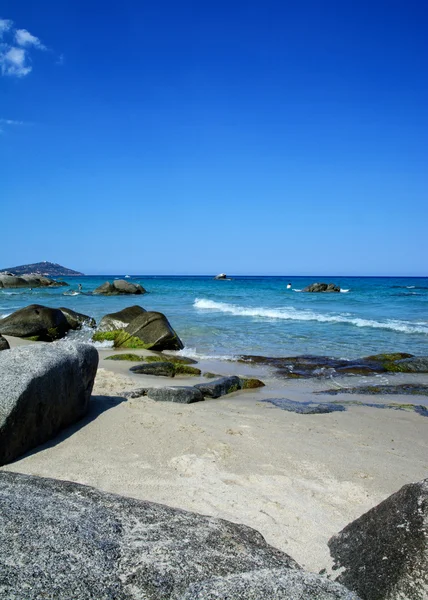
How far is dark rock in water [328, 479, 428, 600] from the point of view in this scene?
233cm

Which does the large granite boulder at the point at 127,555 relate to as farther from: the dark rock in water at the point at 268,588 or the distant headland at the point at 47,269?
the distant headland at the point at 47,269

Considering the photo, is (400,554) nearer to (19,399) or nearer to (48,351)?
(19,399)

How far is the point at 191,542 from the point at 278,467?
2744mm

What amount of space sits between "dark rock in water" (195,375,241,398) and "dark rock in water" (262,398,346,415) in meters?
0.86

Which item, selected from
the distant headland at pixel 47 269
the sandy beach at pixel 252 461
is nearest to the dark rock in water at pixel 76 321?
the sandy beach at pixel 252 461

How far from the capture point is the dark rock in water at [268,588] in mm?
1781

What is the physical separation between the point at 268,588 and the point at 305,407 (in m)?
6.04

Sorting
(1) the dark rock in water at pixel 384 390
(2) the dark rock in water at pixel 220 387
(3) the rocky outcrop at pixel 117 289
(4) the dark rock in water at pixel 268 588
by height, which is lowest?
(1) the dark rock in water at pixel 384 390

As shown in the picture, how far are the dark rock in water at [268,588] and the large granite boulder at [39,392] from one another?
10.9ft

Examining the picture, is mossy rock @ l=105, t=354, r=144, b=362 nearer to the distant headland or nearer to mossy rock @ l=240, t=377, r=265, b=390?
mossy rock @ l=240, t=377, r=265, b=390

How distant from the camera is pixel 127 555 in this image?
2113 mm

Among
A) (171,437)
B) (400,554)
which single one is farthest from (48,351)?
(400,554)

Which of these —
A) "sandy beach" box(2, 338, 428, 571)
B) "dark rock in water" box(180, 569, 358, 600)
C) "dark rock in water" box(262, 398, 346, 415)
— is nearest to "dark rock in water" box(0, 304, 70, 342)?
"sandy beach" box(2, 338, 428, 571)

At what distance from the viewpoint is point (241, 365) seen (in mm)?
11805
